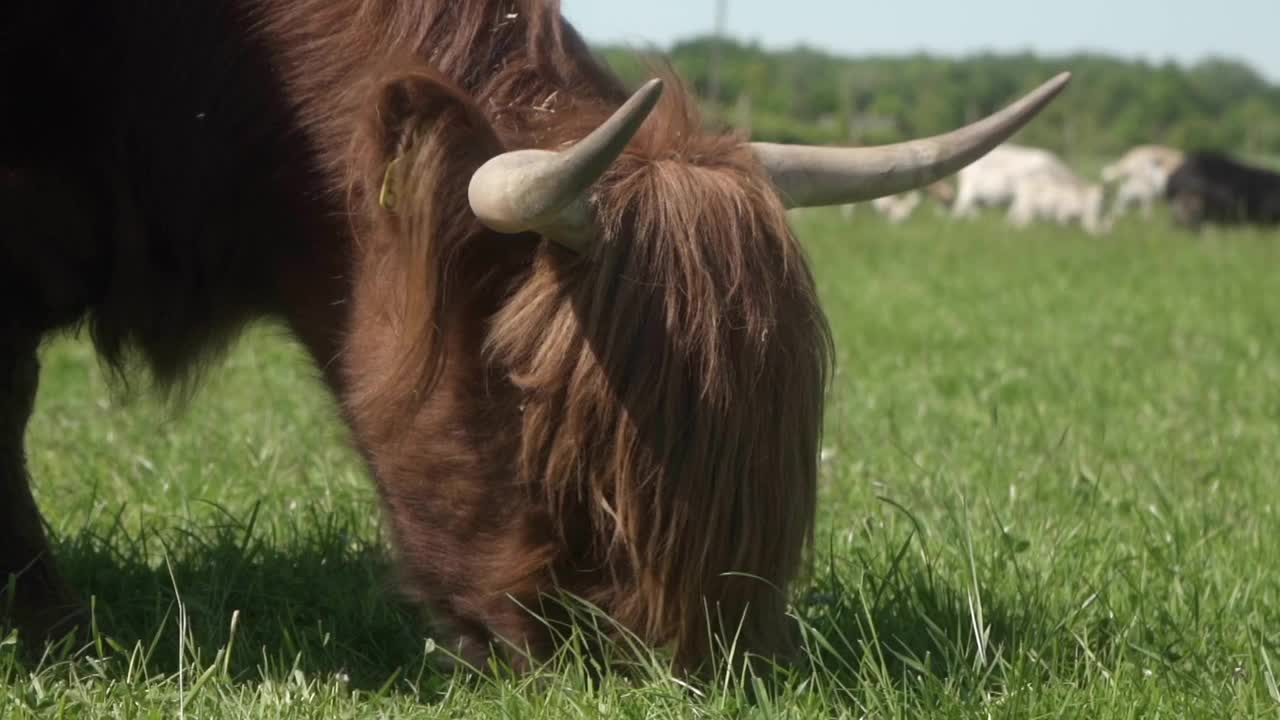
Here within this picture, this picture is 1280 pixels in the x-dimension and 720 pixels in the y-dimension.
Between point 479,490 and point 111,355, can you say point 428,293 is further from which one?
point 111,355

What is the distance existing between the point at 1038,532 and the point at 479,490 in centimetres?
181

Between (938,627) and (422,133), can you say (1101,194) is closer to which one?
(938,627)

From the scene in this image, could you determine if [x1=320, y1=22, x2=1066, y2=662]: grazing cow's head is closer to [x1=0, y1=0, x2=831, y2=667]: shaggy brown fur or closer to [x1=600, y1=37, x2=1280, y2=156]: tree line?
[x1=0, y1=0, x2=831, y2=667]: shaggy brown fur

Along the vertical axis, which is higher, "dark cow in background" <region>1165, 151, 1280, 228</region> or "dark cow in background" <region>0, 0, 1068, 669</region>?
"dark cow in background" <region>0, 0, 1068, 669</region>

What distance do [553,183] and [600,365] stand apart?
340mm

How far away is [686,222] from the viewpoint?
2.52m

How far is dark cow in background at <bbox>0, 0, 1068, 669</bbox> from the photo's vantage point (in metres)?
2.51

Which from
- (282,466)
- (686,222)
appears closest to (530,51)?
(686,222)

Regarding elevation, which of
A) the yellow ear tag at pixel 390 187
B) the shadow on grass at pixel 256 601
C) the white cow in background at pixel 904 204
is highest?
the yellow ear tag at pixel 390 187

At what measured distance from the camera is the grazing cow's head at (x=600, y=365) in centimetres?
251

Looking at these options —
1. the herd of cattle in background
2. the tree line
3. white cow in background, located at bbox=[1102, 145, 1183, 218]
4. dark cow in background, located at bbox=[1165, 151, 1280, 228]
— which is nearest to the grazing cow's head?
the tree line

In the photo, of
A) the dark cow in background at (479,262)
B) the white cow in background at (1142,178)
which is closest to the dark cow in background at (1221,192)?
the white cow in background at (1142,178)

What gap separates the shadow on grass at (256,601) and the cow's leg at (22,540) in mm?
106

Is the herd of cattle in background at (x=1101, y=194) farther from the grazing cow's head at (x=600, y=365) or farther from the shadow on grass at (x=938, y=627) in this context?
the grazing cow's head at (x=600, y=365)
